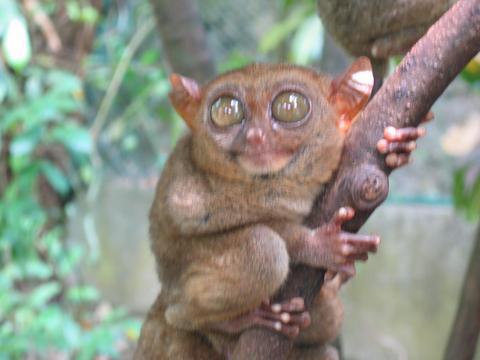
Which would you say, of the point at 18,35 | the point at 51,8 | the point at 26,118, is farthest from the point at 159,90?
the point at 18,35

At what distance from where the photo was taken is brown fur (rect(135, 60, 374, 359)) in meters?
1.46

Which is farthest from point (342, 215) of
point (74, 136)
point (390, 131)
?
point (74, 136)

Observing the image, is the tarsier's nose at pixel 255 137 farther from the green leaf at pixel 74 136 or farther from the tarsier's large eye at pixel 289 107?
the green leaf at pixel 74 136

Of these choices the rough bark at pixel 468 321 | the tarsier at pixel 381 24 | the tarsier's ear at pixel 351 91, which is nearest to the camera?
the tarsier's ear at pixel 351 91

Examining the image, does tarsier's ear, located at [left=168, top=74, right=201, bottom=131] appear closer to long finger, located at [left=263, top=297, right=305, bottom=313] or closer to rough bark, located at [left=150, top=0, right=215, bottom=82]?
long finger, located at [left=263, top=297, right=305, bottom=313]

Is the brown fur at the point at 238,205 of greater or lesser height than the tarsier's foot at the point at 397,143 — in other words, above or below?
below

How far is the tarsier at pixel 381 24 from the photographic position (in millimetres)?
2046

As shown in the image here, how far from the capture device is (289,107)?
4.94ft

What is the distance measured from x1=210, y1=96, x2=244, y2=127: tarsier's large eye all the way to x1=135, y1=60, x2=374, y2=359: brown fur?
18 mm

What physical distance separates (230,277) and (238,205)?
0.16 metres

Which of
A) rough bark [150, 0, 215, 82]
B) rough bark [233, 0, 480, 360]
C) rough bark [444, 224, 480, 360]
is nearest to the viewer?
rough bark [233, 0, 480, 360]

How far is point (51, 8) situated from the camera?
412cm

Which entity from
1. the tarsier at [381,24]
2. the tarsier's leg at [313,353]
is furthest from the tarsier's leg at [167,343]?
the tarsier at [381,24]

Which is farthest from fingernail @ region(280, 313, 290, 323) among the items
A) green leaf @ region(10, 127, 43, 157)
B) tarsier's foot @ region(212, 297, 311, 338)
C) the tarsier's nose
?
green leaf @ region(10, 127, 43, 157)
